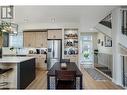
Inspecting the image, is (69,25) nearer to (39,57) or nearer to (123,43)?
(39,57)

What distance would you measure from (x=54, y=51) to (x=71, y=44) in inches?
38.2

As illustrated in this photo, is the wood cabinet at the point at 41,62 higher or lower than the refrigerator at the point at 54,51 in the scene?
lower

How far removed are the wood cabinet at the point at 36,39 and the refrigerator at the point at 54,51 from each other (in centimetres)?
80

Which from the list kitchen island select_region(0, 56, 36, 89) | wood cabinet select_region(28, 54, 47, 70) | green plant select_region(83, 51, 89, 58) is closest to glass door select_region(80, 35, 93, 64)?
green plant select_region(83, 51, 89, 58)

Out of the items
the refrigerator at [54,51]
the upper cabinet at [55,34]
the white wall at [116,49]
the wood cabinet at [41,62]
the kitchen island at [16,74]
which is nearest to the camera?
the kitchen island at [16,74]

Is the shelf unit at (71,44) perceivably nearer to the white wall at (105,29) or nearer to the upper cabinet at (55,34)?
the upper cabinet at (55,34)

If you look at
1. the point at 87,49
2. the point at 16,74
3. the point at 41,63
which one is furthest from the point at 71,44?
the point at 16,74

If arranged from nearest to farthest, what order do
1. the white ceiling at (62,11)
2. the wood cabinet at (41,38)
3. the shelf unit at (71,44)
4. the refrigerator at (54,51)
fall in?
the white ceiling at (62,11)
the shelf unit at (71,44)
the refrigerator at (54,51)
the wood cabinet at (41,38)

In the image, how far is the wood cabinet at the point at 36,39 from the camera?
11.0 metres

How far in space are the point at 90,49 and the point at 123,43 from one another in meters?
8.80

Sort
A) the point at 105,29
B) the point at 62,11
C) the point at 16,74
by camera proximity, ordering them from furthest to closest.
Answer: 1. the point at 105,29
2. the point at 62,11
3. the point at 16,74

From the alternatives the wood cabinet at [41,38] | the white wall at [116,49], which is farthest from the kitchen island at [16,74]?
the wood cabinet at [41,38]

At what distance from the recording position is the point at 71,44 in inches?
400

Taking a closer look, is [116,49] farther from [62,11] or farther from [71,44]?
[71,44]
